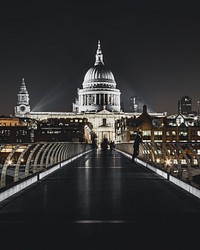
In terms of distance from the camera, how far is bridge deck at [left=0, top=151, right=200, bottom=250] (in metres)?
7.28

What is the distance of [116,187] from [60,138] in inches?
6193

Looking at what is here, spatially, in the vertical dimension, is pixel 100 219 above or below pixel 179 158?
below

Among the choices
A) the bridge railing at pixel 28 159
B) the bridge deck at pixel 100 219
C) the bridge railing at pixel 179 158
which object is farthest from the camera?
the bridge railing at pixel 179 158

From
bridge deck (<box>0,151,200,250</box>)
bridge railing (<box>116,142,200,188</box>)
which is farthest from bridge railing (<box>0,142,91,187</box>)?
bridge railing (<box>116,142,200,188</box>)

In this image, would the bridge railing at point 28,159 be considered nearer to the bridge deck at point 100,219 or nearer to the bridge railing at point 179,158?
the bridge deck at point 100,219

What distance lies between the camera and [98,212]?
9797 millimetres

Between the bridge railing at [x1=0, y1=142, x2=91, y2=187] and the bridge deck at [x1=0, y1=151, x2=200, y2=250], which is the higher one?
the bridge railing at [x1=0, y1=142, x2=91, y2=187]

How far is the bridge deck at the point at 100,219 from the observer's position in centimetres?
728

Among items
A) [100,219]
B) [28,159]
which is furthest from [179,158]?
[100,219]

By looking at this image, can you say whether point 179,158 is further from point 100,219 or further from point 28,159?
point 100,219

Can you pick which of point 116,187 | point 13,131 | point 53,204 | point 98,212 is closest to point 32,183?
Result: point 116,187

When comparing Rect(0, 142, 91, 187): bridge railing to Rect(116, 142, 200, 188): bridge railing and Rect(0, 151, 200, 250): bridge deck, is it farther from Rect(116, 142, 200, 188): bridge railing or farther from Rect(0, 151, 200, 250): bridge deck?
Rect(116, 142, 200, 188): bridge railing

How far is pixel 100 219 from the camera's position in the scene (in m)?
9.02

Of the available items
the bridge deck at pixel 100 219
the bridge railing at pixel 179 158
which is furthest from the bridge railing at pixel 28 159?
the bridge railing at pixel 179 158
